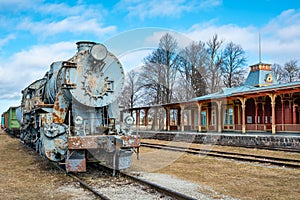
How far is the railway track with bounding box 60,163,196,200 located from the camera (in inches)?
233

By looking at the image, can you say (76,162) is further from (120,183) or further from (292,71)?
(292,71)

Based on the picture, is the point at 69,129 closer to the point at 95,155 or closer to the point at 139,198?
the point at 95,155

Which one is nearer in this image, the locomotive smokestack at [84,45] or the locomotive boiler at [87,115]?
the locomotive boiler at [87,115]

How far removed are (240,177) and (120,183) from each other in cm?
340

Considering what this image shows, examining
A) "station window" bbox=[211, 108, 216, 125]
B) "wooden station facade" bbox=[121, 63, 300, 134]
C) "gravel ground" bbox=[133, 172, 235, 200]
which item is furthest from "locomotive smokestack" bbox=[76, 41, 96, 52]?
"station window" bbox=[211, 108, 216, 125]

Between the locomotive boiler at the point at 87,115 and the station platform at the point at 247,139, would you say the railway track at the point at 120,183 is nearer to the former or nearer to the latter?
the locomotive boiler at the point at 87,115

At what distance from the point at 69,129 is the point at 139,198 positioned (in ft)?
9.46

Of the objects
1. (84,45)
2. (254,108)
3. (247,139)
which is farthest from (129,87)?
(254,108)

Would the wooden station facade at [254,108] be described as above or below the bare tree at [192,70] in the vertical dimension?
below

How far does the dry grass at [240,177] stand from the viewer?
6641mm

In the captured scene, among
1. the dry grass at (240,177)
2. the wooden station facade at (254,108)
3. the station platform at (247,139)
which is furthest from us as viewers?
the wooden station facade at (254,108)

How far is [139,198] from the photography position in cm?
590

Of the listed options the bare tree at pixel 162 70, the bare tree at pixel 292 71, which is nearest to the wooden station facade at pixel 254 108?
the bare tree at pixel 162 70

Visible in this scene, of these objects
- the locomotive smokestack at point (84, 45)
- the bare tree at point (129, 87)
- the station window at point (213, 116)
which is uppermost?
the locomotive smokestack at point (84, 45)
